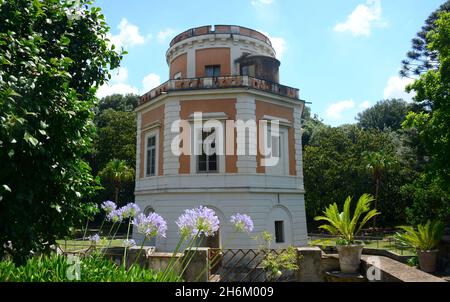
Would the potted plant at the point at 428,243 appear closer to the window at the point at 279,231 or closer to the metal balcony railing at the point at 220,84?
the window at the point at 279,231

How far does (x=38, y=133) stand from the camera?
14.6 ft

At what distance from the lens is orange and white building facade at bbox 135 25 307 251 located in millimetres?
Result: 17359

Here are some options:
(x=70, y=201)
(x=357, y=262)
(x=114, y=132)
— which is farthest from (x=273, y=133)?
(x=114, y=132)

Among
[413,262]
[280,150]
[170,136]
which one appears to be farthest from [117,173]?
[413,262]

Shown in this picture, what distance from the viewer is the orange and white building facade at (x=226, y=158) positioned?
17.4 m

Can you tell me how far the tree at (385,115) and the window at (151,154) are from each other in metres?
39.9

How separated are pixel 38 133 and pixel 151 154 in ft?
51.4

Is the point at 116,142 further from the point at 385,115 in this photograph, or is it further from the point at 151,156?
the point at 385,115

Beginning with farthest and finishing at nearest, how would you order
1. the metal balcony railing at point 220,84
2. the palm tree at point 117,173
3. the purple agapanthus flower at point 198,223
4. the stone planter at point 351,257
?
the palm tree at point 117,173
the metal balcony railing at point 220,84
the stone planter at point 351,257
the purple agapanthus flower at point 198,223

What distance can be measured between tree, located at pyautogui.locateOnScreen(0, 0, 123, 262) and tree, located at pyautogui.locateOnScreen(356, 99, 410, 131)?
51191 mm

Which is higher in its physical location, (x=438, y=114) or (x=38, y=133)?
(x=438, y=114)

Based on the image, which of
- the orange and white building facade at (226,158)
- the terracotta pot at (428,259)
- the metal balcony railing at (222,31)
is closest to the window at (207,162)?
the orange and white building facade at (226,158)

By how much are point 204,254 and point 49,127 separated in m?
3.82
